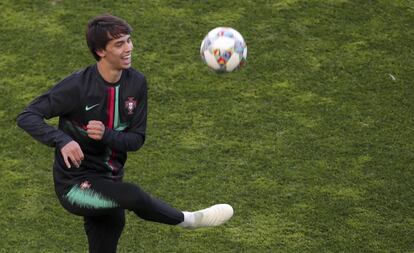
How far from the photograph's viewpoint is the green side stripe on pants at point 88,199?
6.25 meters

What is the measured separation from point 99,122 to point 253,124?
3.75 metres

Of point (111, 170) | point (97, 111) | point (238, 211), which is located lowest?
point (238, 211)

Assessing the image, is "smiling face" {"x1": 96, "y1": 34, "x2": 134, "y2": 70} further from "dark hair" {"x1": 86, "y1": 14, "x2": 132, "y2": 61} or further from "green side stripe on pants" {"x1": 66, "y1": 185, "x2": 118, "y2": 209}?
"green side stripe on pants" {"x1": 66, "y1": 185, "x2": 118, "y2": 209}

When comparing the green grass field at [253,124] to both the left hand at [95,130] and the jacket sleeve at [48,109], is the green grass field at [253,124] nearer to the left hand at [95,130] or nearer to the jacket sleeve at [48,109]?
the jacket sleeve at [48,109]

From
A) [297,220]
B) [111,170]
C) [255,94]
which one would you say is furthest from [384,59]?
[111,170]

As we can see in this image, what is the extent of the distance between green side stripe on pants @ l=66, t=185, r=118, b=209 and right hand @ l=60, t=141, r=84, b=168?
0.41 m

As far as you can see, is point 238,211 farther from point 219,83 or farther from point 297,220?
point 219,83

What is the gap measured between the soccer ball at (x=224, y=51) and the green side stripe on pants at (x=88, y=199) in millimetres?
2031

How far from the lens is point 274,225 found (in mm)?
8016

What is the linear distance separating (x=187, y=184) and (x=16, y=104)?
2.39 m

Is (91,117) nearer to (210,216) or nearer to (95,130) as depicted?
(95,130)

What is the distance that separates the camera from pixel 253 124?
9594 mm

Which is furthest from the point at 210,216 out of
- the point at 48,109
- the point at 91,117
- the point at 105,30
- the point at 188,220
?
the point at 105,30

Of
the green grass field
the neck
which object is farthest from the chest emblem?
the green grass field
